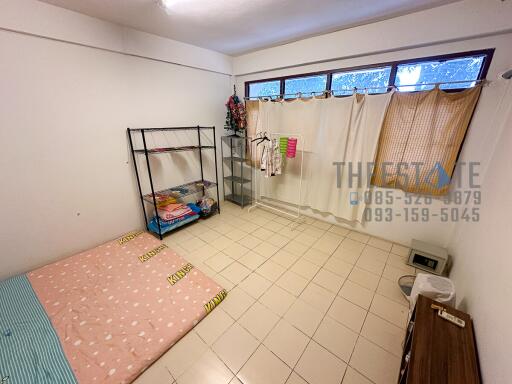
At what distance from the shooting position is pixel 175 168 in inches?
129

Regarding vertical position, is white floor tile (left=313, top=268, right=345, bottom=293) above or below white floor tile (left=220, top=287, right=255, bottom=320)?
above

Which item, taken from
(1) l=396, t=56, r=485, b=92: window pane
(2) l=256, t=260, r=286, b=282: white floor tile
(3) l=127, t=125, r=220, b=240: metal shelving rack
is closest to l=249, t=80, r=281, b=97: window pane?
(3) l=127, t=125, r=220, b=240: metal shelving rack

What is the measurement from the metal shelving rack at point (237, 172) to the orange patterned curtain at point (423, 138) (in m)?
2.26

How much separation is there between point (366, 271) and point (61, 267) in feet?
11.3

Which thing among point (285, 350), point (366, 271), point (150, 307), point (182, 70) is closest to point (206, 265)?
point (150, 307)

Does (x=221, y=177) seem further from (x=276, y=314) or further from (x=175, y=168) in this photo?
(x=276, y=314)


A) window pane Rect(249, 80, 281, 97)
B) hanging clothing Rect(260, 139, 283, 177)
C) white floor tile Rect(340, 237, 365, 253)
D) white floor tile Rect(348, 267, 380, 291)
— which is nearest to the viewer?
white floor tile Rect(348, 267, 380, 291)

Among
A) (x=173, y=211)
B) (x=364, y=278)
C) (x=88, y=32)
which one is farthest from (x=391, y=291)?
(x=88, y=32)

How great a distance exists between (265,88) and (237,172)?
165cm

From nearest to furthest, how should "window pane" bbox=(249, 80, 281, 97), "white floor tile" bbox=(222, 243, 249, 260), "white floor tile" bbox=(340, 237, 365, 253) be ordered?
"white floor tile" bbox=(222, 243, 249, 260) < "white floor tile" bbox=(340, 237, 365, 253) < "window pane" bbox=(249, 80, 281, 97)

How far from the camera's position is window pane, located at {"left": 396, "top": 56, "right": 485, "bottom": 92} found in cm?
201

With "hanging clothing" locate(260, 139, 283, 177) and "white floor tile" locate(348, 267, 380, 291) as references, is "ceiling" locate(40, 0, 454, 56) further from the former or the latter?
"white floor tile" locate(348, 267, 380, 291)

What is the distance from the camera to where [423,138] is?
7.38 feet

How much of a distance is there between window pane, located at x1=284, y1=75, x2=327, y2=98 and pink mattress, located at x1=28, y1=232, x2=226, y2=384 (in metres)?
2.96
